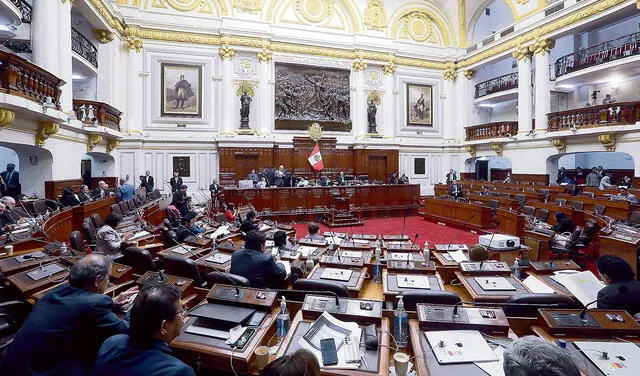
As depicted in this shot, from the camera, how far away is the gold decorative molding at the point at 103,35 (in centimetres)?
1154

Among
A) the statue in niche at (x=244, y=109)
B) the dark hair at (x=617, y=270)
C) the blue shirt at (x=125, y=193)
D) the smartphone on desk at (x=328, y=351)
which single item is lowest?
the smartphone on desk at (x=328, y=351)

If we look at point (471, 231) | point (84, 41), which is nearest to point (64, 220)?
point (84, 41)

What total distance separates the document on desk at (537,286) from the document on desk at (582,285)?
15cm

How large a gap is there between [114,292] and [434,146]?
16.6 metres

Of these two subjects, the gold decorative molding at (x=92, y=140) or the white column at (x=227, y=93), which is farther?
the white column at (x=227, y=93)

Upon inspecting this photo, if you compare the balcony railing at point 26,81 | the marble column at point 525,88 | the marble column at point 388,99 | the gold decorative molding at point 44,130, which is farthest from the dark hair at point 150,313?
the marble column at point 525,88

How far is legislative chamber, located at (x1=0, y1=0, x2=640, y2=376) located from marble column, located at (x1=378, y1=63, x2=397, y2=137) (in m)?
0.11

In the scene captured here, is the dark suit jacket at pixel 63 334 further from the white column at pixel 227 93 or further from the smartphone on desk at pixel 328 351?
the white column at pixel 227 93

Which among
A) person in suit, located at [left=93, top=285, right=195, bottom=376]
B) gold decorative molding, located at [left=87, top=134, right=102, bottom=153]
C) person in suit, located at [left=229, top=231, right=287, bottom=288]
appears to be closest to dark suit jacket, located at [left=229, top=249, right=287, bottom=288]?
person in suit, located at [left=229, top=231, right=287, bottom=288]

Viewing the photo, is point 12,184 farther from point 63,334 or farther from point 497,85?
point 497,85

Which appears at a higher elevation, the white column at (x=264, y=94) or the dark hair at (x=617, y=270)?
the white column at (x=264, y=94)

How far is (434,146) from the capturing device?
17.2 metres

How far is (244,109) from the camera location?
13.8 m

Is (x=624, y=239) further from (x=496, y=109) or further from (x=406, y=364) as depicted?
(x=496, y=109)
